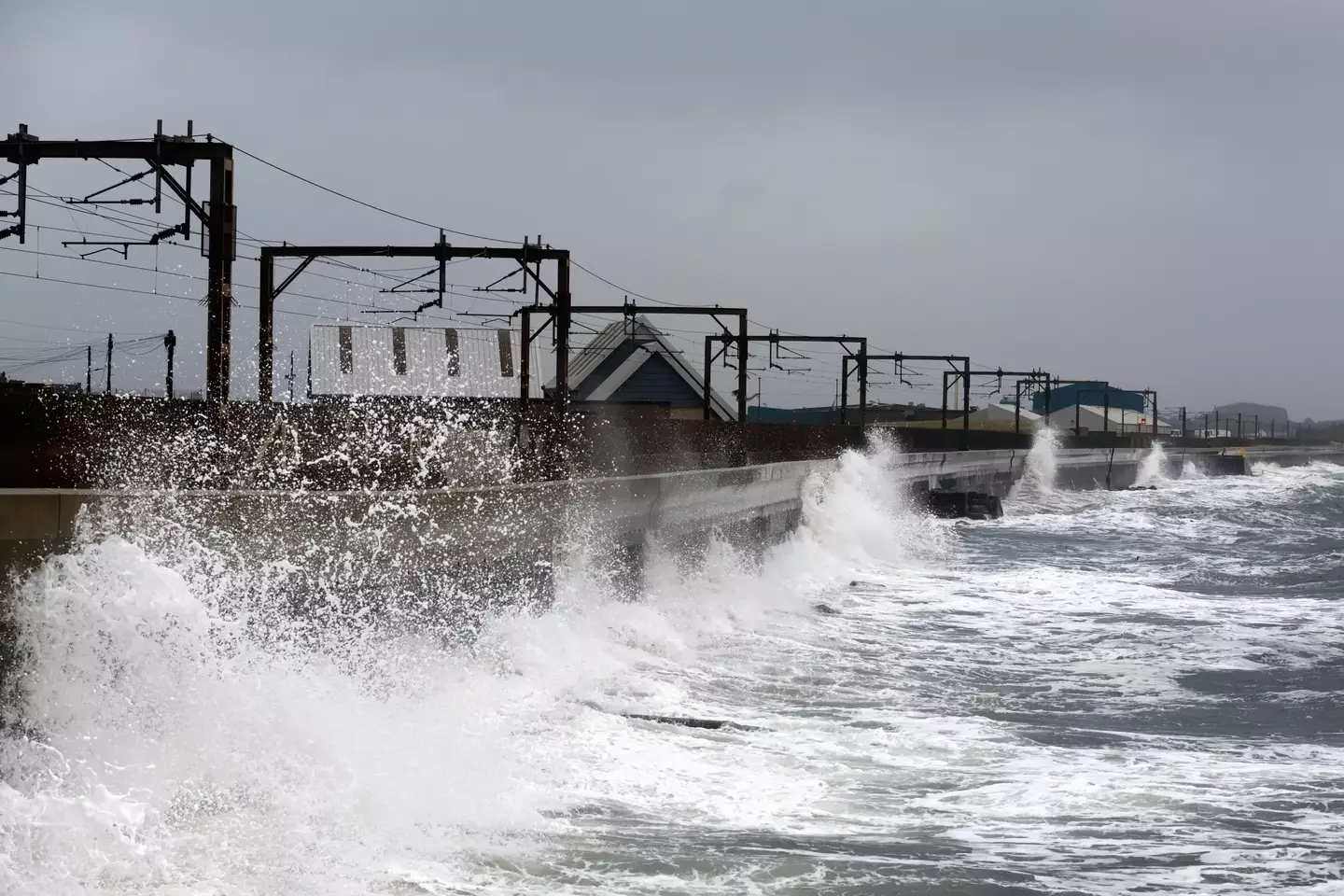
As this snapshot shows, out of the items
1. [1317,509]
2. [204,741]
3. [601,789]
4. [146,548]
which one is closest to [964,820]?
[601,789]

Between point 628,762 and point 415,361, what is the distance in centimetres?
4317

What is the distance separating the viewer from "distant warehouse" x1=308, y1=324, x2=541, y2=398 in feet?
158

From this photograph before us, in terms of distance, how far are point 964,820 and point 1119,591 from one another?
13.9 metres

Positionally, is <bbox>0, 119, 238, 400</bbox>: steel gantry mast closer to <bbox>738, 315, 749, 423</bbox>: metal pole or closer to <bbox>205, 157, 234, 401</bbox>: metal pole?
<bbox>205, 157, 234, 401</bbox>: metal pole

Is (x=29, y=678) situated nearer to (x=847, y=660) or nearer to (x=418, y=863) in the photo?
(x=418, y=863)

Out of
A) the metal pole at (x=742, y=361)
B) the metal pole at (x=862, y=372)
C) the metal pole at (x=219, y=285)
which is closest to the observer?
the metal pole at (x=219, y=285)

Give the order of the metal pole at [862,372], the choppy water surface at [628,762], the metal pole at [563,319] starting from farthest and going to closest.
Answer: the metal pole at [862,372] → the metal pole at [563,319] → the choppy water surface at [628,762]

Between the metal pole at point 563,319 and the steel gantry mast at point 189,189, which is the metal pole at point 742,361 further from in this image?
the steel gantry mast at point 189,189

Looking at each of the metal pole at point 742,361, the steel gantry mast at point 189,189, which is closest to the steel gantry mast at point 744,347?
the metal pole at point 742,361

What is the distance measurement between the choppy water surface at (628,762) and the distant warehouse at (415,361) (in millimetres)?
36129

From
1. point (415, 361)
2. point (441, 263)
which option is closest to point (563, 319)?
point (441, 263)

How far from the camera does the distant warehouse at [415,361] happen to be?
48.2 metres

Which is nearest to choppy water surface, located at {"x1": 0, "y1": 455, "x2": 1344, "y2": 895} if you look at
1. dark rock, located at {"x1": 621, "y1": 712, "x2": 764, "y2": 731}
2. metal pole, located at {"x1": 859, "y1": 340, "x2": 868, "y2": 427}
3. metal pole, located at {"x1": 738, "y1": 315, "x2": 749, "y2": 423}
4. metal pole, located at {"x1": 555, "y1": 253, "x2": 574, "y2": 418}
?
dark rock, located at {"x1": 621, "y1": 712, "x2": 764, "y2": 731}

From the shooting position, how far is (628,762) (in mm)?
8281
